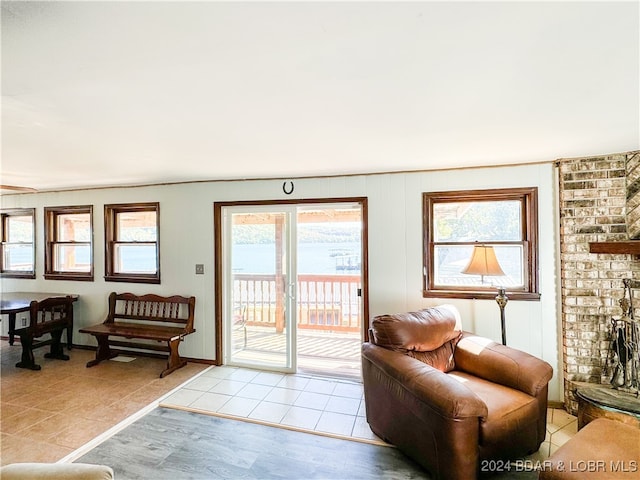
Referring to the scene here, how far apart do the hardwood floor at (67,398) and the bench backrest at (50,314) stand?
0.44 metres

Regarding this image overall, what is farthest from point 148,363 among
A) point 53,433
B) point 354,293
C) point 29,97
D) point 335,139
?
point 335,139

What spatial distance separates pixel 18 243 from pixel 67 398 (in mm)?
3337

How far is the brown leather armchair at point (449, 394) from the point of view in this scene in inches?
70.6

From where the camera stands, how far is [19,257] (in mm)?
4941

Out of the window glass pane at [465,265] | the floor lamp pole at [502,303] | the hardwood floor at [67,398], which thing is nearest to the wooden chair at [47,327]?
the hardwood floor at [67,398]

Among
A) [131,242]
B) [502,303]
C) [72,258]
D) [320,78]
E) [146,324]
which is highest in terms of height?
[320,78]

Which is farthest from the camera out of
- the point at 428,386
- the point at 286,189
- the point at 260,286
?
the point at 260,286

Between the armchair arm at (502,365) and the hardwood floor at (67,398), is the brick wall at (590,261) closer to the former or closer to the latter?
the armchair arm at (502,365)

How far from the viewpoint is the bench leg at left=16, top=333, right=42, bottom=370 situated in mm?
3662

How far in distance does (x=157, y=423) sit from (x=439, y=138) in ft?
10.5

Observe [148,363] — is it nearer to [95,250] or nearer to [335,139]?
[95,250]

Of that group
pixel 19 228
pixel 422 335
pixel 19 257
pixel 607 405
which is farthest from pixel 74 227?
pixel 607 405

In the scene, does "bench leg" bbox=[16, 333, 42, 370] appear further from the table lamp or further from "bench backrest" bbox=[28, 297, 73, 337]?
the table lamp

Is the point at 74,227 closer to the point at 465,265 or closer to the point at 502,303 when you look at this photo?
the point at 465,265
